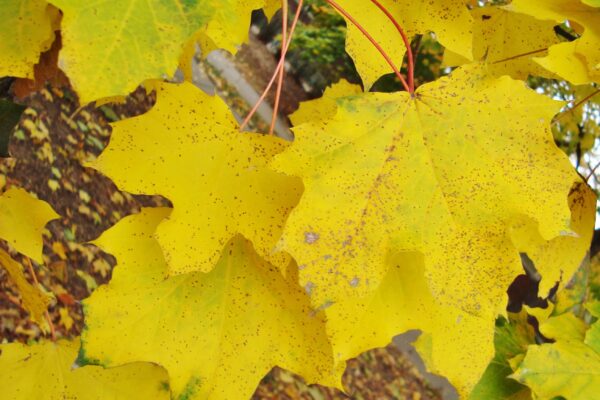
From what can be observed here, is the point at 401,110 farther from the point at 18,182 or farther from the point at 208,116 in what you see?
the point at 18,182

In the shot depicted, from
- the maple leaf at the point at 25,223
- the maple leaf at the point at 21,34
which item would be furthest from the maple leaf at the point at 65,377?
the maple leaf at the point at 21,34

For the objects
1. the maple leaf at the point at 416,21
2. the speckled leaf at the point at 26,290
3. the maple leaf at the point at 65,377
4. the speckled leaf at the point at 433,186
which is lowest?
the maple leaf at the point at 65,377

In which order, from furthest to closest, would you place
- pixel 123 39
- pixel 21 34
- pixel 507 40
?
pixel 507 40, pixel 21 34, pixel 123 39

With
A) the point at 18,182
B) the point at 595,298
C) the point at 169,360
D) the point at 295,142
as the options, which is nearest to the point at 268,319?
the point at 169,360

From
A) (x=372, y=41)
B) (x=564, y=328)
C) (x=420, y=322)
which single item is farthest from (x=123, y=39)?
(x=564, y=328)

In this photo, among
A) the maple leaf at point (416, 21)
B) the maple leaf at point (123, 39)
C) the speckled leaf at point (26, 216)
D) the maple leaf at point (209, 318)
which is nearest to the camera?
the maple leaf at point (123, 39)

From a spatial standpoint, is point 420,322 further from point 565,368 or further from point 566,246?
point 565,368

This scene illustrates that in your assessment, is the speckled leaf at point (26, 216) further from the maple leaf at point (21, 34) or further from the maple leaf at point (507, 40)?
the maple leaf at point (507, 40)
